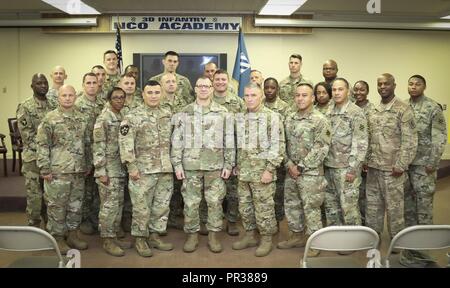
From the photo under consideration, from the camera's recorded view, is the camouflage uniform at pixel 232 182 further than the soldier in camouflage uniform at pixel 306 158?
Yes

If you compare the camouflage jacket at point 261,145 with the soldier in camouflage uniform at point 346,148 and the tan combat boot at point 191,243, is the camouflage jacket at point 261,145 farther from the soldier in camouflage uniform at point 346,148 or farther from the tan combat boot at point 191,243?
the tan combat boot at point 191,243

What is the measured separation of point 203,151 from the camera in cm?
338

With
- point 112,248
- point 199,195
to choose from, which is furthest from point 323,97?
point 112,248

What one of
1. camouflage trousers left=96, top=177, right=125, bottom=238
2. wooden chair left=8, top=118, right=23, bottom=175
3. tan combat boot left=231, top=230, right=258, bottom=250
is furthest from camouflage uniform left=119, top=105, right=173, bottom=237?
wooden chair left=8, top=118, right=23, bottom=175

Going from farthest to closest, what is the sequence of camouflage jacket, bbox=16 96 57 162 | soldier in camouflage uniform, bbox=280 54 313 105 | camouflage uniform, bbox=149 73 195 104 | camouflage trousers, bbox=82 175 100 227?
soldier in camouflage uniform, bbox=280 54 313 105
camouflage uniform, bbox=149 73 195 104
camouflage trousers, bbox=82 175 100 227
camouflage jacket, bbox=16 96 57 162

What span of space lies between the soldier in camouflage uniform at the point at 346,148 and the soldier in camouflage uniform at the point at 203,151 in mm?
825

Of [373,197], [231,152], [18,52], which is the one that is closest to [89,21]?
[18,52]

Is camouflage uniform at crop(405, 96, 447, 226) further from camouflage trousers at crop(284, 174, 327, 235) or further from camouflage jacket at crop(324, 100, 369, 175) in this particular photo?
camouflage trousers at crop(284, 174, 327, 235)

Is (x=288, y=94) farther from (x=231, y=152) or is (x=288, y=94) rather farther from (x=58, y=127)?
(x=58, y=127)

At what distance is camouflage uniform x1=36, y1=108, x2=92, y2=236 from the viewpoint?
325 centimetres

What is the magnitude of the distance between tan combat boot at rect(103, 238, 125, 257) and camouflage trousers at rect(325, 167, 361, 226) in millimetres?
1744

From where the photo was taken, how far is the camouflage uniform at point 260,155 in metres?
3.35

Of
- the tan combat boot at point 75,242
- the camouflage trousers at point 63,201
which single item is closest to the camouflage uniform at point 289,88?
the camouflage trousers at point 63,201

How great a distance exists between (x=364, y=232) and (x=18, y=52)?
7661mm
